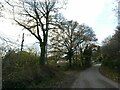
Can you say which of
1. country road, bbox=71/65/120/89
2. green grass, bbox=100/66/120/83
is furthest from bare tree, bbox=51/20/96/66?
country road, bbox=71/65/120/89

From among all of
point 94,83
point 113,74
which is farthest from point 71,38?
point 94,83

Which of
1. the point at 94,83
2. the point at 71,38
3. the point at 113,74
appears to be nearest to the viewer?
the point at 94,83

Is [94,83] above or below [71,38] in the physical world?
below

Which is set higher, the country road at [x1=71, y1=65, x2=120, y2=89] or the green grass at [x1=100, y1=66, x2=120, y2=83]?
the green grass at [x1=100, y1=66, x2=120, y2=83]

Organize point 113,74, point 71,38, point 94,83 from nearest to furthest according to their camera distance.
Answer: point 94,83 < point 113,74 < point 71,38

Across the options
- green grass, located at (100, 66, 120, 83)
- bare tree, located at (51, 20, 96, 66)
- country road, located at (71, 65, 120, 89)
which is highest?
bare tree, located at (51, 20, 96, 66)

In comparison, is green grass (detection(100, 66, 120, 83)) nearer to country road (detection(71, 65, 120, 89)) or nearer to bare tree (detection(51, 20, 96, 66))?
country road (detection(71, 65, 120, 89))

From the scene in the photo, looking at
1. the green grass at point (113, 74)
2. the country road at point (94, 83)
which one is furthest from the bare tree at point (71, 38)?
the country road at point (94, 83)

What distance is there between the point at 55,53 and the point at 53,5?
1224 inches

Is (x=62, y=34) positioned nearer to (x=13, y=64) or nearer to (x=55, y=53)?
(x=55, y=53)

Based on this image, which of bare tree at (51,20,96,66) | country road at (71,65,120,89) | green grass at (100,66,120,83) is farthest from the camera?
bare tree at (51,20,96,66)

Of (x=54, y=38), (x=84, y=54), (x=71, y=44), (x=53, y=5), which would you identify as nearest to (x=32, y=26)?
(x=53, y=5)

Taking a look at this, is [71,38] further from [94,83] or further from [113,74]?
[94,83]

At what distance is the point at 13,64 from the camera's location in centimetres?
1838
